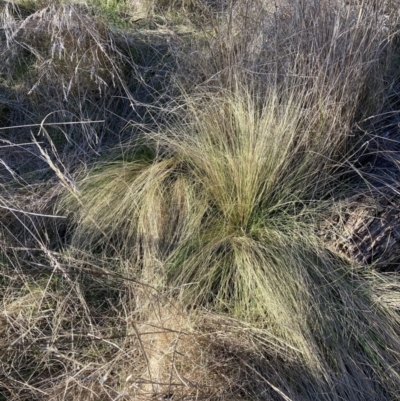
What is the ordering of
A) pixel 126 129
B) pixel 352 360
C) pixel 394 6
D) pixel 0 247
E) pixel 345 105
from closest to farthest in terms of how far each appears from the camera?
pixel 352 360 → pixel 0 247 → pixel 345 105 → pixel 394 6 → pixel 126 129

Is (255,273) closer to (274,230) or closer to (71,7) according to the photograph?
(274,230)

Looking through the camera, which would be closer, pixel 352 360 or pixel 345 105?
pixel 352 360

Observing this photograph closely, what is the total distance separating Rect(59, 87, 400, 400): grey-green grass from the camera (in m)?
1.51

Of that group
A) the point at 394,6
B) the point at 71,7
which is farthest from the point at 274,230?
the point at 71,7

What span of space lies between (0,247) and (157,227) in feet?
1.71

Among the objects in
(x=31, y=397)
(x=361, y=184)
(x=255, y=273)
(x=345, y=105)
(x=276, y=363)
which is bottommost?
(x=31, y=397)

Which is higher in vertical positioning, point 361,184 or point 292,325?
point 361,184

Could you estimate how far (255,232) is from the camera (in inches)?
69.4

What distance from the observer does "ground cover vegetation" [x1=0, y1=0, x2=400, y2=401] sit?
148cm

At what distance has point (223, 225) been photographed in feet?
5.89

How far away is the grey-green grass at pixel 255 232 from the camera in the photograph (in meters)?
1.51

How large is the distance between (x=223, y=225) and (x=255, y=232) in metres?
0.11

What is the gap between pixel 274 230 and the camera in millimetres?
1731

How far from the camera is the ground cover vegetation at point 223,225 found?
58.4 inches
